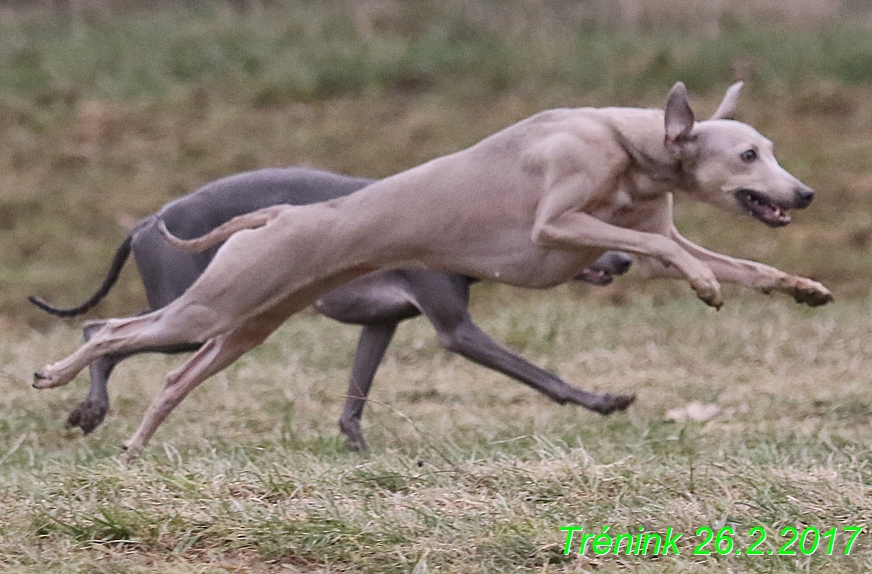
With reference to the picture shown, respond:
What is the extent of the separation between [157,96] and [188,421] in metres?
8.58

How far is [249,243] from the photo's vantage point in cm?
547

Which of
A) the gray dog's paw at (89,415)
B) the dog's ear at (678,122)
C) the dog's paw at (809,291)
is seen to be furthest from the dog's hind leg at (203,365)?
the dog's paw at (809,291)

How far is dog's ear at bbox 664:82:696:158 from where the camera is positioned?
5227mm

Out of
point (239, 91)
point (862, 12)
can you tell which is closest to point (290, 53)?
point (239, 91)

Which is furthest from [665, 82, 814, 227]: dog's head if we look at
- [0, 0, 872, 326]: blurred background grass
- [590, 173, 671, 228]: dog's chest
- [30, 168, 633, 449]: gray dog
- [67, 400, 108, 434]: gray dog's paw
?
[0, 0, 872, 326]: blurred background grass

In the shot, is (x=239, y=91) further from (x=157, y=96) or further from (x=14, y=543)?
(x=14, y=543)

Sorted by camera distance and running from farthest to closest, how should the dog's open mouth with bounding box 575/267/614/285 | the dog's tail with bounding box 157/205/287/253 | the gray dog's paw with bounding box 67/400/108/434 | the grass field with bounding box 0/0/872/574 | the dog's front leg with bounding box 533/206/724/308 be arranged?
1. the dog's open mouth with bounding box 575/267/614/285
2. the gray dog's paw with bounding box 67/400/108/434
3. the dog's tail with bounding box 157/205/287/253
4. the dog's front leg with bounding box 533/206/724/308
5. the grass field with bounding box 0/0/872/574

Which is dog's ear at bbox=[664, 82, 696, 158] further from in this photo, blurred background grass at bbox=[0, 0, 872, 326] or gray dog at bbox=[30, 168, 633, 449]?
blurred background grass at bbox=[0, 0, 872, 326]

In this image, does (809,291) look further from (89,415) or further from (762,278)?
(89,415)

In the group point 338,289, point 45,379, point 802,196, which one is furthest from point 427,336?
point 802,196

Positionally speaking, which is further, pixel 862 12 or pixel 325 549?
pixel 862 12

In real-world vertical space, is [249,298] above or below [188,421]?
above

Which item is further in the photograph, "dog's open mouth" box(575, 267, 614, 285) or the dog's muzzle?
"dog's open mouth" box(575, 267, 614, 285)

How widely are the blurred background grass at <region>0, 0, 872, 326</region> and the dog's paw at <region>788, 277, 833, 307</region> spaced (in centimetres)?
552
